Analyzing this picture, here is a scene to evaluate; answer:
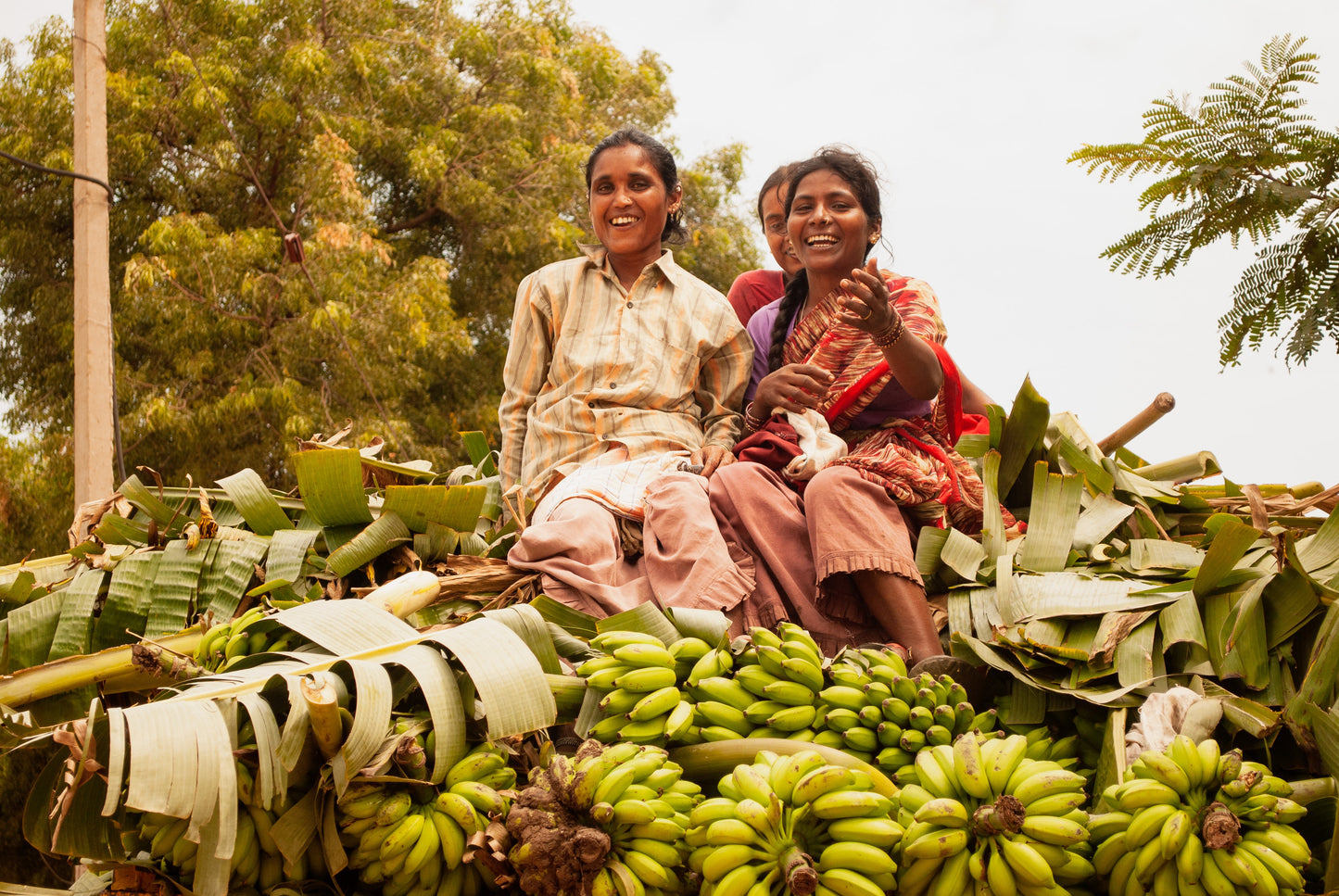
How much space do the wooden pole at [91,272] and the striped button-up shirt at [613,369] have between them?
3.88 m

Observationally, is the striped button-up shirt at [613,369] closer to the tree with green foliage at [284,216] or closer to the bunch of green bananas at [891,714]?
the bunch of green bananas at [891,714]

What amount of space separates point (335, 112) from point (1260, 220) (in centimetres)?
1052

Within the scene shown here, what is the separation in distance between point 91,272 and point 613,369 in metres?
4.48

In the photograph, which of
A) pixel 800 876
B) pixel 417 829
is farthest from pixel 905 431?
pixel 417 829

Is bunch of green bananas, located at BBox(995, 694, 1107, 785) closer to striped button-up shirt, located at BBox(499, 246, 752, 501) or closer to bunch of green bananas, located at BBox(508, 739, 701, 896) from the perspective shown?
bunch of green bananas, located at BBox(508, 739, 701, 896)

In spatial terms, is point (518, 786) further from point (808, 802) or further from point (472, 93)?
point (472, 93)

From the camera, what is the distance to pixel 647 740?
1.99 meters

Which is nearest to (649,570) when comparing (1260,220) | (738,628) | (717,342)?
(738,628)

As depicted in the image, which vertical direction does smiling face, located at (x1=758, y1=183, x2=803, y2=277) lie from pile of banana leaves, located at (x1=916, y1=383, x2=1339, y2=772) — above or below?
above

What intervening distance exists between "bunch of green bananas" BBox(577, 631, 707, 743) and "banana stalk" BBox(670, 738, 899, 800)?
0.20ft

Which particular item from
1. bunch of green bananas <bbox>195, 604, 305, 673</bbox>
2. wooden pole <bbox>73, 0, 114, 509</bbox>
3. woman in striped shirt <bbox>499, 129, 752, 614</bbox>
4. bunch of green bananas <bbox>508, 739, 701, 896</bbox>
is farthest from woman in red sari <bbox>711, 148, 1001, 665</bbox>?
wooden pole <bbox>73, 0, 114, 509</bbox>

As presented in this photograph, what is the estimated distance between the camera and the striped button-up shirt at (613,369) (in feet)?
10.6

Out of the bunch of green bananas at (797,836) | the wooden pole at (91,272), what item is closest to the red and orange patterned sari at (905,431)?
the bunch of green bananas at (797,836)

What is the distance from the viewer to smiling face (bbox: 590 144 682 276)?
3436 mm
